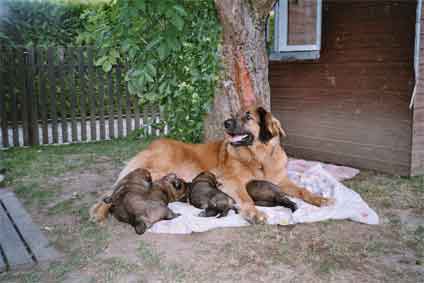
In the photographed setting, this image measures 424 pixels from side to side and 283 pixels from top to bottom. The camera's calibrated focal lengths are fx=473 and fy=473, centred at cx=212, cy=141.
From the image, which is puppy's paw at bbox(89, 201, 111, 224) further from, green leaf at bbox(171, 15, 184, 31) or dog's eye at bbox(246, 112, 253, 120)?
green leaf at bbox(171, 15, 184, 31)

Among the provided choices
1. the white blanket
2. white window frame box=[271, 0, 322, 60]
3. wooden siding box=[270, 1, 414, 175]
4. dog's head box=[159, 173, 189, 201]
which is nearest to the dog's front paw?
the white blanket

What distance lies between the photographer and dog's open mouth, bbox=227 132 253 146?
4414mm

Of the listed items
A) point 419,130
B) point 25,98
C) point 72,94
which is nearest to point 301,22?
point 419,130

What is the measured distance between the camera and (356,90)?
6.11 metres

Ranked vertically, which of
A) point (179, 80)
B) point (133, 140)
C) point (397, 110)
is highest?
point (179, 80)

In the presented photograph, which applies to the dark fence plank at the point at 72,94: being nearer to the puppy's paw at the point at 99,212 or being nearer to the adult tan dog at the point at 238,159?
the adult tan dog at the point at 238,159

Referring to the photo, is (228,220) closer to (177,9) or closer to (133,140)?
(177,9)

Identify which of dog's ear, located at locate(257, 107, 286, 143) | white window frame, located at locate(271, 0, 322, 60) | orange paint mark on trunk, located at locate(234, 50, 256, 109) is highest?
white window frame, located at locate(271, 0, 322, 60)

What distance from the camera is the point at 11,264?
3.10 meters

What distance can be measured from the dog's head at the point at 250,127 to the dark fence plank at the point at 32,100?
4906 mm

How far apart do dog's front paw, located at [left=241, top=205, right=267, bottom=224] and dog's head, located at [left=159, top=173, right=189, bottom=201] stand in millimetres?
728

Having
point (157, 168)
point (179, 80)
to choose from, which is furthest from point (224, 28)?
point (157, 168)

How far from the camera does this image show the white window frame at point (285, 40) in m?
6.12

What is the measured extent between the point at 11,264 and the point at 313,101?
15.5 feet
